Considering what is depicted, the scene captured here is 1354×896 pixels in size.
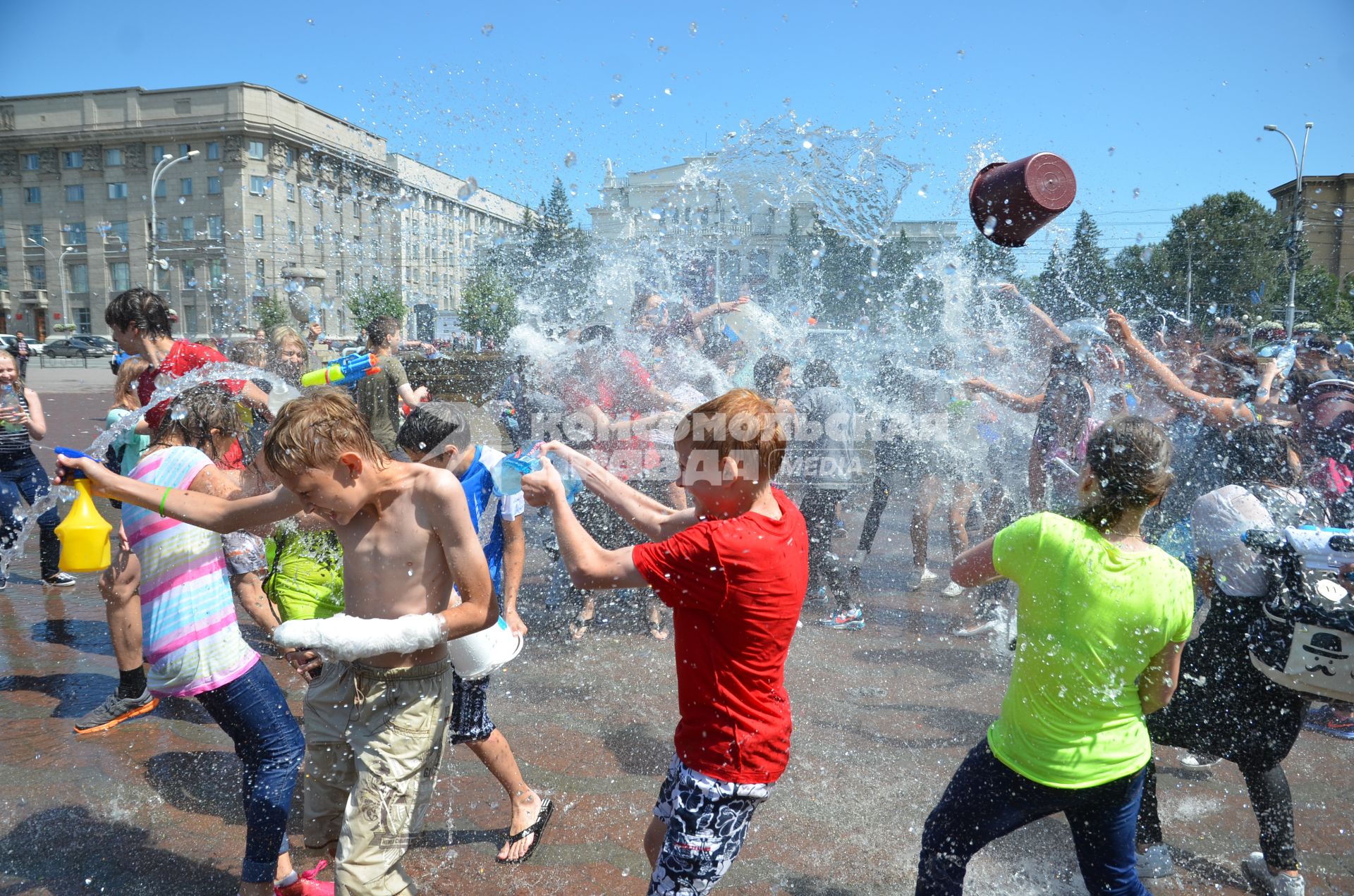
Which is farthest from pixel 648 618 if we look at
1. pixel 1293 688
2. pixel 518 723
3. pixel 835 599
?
pixel 1293 688

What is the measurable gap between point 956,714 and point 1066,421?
7.26 feet

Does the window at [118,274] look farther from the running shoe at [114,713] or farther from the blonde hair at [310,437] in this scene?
the blonde hair at [310,437]

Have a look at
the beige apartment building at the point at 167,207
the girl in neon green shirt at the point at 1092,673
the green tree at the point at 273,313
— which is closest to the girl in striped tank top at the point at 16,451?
the girl in neon green shirt at the point at 1092,673

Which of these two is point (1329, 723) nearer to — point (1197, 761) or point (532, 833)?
point (1197, 761)

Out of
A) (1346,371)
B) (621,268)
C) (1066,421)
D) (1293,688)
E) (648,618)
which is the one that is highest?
(621,268)

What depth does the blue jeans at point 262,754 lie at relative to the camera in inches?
92.4

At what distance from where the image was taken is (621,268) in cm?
1012

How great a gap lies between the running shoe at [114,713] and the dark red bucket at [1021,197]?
4.50 meters

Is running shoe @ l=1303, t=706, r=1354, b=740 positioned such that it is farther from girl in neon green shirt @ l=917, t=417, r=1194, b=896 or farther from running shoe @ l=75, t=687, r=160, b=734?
running shoe @ l=75, t=687, r=160, b=734

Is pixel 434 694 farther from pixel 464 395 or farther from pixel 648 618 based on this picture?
pixel 464 395

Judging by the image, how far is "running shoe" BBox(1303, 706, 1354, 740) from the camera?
12.8 ft

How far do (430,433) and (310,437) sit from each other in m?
1.10

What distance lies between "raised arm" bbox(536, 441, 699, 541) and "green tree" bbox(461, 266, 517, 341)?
1436 cm

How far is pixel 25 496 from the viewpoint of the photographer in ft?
18.4
